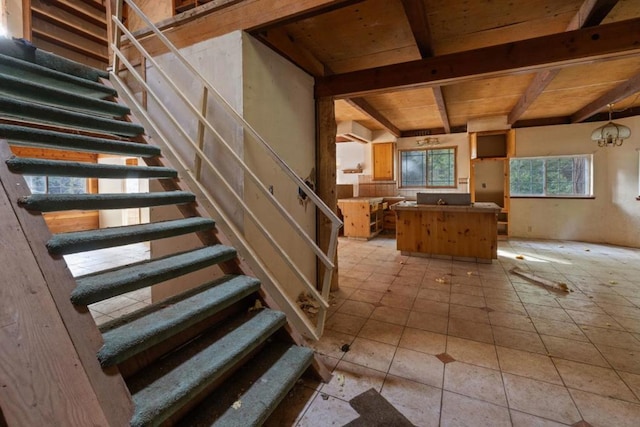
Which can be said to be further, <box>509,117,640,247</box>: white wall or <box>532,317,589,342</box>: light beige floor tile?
<box>509,117,640,247</box>: white wall

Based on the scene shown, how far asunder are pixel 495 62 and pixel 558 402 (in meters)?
2.73

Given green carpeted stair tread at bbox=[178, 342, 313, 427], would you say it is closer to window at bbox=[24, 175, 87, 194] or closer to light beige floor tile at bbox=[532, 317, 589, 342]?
light beige floor tile at bbox=[532, 317, 589, 342]

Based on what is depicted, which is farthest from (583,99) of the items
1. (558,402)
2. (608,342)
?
(558,402)

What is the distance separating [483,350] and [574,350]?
69 cm

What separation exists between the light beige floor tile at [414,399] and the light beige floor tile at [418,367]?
0.17ft

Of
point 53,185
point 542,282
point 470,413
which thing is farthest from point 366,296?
point 53,185

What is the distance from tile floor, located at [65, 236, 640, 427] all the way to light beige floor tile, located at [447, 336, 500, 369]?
13 millimetres

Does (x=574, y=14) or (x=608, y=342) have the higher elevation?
(x=574, y=14)

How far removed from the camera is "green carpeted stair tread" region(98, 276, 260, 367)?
46.1 inches

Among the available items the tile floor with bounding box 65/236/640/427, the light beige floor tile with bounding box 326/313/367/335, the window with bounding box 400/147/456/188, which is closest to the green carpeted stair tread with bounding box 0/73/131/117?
the tile floor with bounding box 65/236/640/427

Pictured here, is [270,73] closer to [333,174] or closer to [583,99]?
[333,174]

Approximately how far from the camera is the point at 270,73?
8.64ft

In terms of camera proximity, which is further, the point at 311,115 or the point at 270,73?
the point at 311,115

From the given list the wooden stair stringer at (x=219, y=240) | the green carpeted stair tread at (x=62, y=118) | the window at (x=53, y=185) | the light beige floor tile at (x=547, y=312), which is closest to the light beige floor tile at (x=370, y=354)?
the wooden stair stringer at (x=219, y=240)
